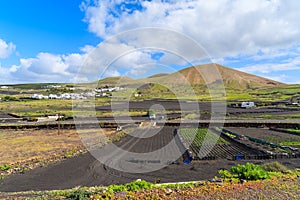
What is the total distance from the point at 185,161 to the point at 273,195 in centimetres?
671

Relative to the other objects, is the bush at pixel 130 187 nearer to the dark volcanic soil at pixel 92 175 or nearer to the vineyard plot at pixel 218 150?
the dark volcanic soil at pixel 92 175

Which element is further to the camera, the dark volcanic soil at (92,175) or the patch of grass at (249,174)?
the dark volcanic soil at (92,175)

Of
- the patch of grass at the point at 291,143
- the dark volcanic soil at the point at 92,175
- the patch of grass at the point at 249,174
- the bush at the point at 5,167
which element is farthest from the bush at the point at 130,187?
the patch of grass at the point at 291,143

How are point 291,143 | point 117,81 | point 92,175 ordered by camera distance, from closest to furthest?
point 92,175 → point 117,81 → point 291,143

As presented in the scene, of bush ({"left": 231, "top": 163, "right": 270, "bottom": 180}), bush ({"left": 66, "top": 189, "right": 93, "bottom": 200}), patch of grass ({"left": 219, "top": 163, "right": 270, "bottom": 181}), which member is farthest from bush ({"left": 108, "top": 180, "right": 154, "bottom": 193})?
bush ({"left": 231, "top": 163, "right": 270, "bottom": 180})

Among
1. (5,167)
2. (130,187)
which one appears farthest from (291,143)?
(5,167)

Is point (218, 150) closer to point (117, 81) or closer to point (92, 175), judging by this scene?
point (117, 81)

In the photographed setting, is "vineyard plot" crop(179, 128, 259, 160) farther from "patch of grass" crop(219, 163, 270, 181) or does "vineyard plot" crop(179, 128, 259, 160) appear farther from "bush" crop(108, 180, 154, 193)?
"bush" crop(108, 180, 154, 193)

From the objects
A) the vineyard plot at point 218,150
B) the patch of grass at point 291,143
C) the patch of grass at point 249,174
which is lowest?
the vineyard plot at point 218,150

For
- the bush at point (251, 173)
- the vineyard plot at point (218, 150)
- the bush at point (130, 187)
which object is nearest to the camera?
→ the bush at point (130, 187)

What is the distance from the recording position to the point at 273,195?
7.07 meters

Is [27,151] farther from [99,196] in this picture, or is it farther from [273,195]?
[273,195]

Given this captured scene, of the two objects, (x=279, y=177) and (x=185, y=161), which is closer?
(x=279, y=177)

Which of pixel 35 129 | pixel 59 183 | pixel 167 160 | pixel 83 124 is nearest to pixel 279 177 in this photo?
pixel 167 160
